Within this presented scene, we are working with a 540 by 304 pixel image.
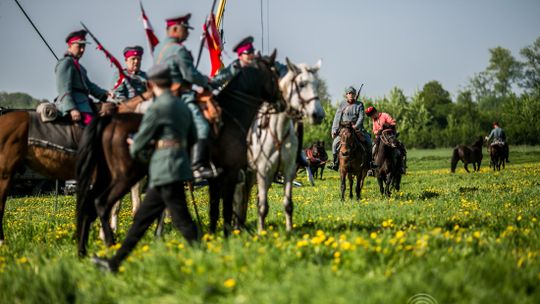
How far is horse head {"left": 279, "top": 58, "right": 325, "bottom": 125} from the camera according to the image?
7.94 meters

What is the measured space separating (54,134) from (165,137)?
3401mm

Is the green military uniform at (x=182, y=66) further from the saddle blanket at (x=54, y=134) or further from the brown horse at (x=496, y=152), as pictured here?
the brown horse at (x=496, y=152)

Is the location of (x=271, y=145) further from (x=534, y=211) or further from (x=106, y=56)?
(x=534, y=211)

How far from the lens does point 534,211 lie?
9242 millimetres

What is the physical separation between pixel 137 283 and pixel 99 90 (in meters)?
5.19

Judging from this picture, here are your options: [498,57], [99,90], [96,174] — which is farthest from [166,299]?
[498,57]

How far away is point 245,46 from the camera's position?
9016 millimetres

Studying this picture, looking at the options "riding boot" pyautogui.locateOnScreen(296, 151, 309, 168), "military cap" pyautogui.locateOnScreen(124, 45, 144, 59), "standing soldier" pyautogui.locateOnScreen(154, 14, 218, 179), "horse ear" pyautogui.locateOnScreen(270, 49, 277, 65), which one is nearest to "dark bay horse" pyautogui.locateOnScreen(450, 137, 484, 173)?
"riding boot" pyautogui.locateOnScreen(296, 151, 309, 168)

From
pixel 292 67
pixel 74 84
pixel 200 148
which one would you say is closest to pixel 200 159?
pixel 200 148

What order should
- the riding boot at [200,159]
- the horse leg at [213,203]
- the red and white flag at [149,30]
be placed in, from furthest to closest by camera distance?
the red and white flag at [149,30] < the horse leg at [213,203] < the riding boot at [200,159]

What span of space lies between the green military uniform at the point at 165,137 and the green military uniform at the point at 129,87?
14.0 ft

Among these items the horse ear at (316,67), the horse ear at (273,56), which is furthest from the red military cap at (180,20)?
the horse ear at (316,67)

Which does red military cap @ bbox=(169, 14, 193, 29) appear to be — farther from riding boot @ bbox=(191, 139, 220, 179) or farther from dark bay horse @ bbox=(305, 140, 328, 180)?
dark bay horse @ bbox=(305, 140, 328, 180)

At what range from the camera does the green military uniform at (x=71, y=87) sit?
8336 millimetres
